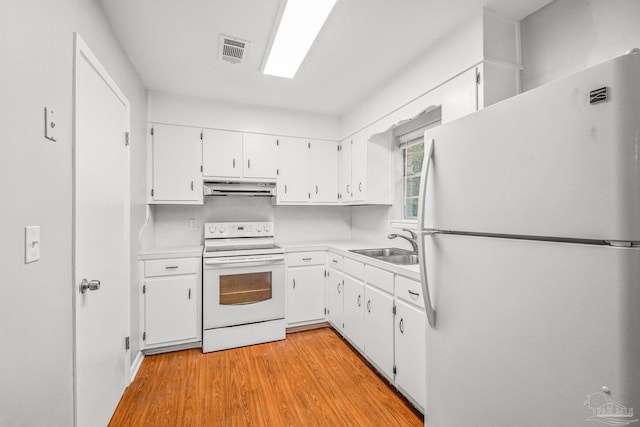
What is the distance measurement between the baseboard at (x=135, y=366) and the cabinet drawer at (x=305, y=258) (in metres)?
1.51

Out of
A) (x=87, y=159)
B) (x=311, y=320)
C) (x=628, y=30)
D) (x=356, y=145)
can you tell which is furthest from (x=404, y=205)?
(x=87, y=159)

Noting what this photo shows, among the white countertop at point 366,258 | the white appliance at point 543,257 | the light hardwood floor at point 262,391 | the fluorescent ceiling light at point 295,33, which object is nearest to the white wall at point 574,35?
the white appliance at point 543,257

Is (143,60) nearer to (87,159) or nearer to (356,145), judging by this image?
(87,159)

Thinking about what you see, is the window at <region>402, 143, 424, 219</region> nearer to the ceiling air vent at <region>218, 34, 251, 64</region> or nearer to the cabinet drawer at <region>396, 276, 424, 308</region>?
the cabinet drawer at <region>396, 276, 424, 308</region>

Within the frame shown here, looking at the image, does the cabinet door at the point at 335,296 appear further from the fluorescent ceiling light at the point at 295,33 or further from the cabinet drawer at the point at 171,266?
the fluorescent ceiling light at the point at 295,33

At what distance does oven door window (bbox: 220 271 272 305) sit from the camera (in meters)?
2.70

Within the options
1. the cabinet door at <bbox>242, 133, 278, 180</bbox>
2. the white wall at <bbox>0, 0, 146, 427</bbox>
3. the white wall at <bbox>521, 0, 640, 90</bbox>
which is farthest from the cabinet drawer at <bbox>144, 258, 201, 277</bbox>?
the white wall at <bbox>521, 0, 640, 90</bbox>

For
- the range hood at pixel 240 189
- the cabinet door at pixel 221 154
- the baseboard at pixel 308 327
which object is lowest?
the baseboard at pixel 308 327

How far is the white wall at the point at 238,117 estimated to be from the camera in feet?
9.30

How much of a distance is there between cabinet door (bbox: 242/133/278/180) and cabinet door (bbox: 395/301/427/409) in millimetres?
2036

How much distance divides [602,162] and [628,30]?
1.14m

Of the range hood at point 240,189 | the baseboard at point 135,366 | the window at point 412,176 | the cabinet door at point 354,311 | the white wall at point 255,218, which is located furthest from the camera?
the white wall at point 255,218

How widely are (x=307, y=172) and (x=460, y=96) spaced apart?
1.95 metres

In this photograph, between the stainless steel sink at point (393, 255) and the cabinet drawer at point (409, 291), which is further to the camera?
the stainless steel sink at point (393, 255)
